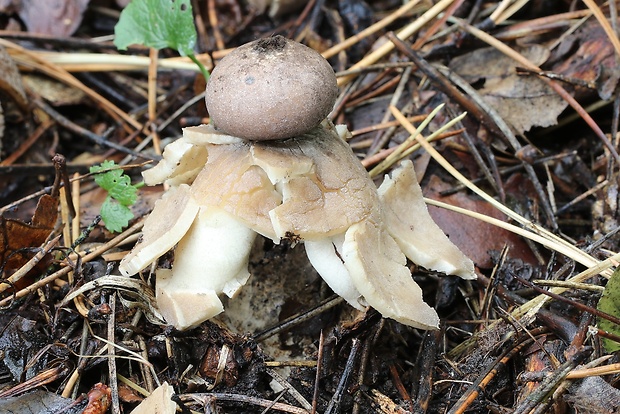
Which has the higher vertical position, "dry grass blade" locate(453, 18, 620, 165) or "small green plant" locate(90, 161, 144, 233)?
"dry grass blade" locate(453, 18, 620, 165)

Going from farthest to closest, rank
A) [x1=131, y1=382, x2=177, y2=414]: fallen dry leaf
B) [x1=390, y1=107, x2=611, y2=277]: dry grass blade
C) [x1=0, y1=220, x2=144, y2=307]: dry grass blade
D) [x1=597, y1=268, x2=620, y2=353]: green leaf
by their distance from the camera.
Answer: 1. [x1=390, y1=107, x2=611, y2=277]: dry grass blade
2. [x1=0, y1=220, x2=144, y2=307]: dry grass blade
3. [x1=597, y1=268, x2=620, y2=353]: green leaf
4. [x1=131, y1=382, x2=177, y2=414]: fallen dry leaf

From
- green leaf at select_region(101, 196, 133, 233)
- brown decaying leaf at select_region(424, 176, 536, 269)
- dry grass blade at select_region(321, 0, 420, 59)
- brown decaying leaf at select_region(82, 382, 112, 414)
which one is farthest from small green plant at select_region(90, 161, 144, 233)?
dry grass blade at select_region(321, 0, 420, 59)

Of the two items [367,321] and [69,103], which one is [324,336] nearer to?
[367,321]

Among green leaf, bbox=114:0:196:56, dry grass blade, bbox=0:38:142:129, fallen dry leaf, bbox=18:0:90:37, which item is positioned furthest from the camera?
fallen dry leaf, bbox=18:0:90:37

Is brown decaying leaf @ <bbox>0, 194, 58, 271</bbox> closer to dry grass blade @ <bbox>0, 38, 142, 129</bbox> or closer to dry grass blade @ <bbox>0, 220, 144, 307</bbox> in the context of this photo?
dry grass blade @ <bbox>0, 220, 144, 307</bbox>

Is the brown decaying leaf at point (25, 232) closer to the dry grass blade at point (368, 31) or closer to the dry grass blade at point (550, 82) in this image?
the dry grass blade at point (368, 31)

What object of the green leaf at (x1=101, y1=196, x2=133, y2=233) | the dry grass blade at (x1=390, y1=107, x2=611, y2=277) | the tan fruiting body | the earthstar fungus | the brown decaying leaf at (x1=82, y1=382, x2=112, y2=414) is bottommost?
the brown decaying leaf at (x1=82, y1=382, x2=112, y2=414)

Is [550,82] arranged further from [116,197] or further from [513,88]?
[116,197]

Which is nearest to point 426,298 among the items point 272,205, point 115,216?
point 272,205

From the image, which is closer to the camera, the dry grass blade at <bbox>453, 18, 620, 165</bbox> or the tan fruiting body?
the tan fruiting body
